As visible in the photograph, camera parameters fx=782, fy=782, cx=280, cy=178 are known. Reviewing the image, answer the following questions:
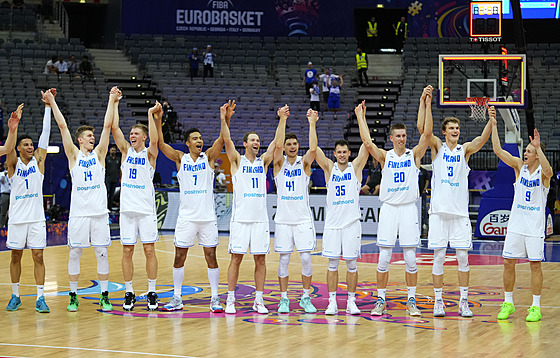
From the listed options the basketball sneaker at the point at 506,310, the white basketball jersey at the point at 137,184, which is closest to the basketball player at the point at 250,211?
the white basketball jersey at the point at 137,184

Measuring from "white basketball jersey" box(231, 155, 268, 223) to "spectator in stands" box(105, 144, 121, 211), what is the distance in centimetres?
1204

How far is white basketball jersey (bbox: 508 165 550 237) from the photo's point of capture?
29.7ft

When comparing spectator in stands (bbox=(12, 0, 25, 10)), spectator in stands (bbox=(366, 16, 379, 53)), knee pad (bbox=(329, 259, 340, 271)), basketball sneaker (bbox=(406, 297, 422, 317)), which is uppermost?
spectator in stands (bbox=(12, 0, 25, 10))

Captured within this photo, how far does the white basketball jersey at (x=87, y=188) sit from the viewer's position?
368 inches

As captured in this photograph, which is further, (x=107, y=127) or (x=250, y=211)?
(x=107, y=127)

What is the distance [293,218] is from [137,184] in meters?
1.97

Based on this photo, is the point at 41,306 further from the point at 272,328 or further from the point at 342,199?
the point at 342,199

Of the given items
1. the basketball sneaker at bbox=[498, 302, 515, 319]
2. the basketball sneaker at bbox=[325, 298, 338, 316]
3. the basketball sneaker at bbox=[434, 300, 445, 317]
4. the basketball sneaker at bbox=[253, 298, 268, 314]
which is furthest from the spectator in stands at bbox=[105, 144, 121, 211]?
the basketball sneaker at bbox=[498, 302, 515, 319]

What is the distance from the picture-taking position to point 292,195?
9359 mm

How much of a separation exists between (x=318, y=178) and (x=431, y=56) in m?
8.84

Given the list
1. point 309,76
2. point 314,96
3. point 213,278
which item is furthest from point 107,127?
point 309,76

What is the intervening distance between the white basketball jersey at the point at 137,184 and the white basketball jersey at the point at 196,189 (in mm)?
455

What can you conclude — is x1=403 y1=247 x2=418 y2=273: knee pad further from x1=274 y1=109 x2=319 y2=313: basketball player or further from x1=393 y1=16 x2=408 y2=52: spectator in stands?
x1=393 y1=16 x2=408 y2=52: spectator in stands

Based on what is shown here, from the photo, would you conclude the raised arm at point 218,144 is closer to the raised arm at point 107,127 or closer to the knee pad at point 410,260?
the raised arm at point 107,127
